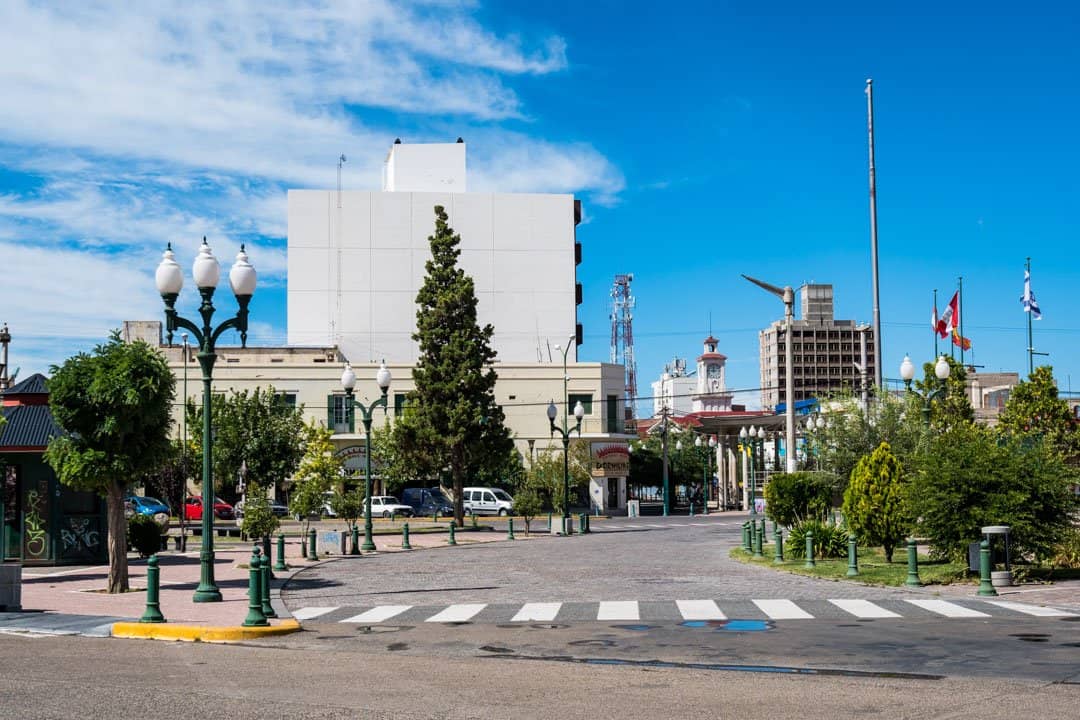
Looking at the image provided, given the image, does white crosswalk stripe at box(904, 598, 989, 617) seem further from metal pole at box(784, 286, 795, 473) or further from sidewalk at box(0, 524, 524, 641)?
metal pole at box(784, 286, 795, 473)

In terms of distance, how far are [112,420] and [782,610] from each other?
11.1 m

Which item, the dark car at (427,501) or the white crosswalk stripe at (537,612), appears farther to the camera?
the dark car at (427,501)

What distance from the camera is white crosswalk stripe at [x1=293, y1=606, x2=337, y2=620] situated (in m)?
17.0

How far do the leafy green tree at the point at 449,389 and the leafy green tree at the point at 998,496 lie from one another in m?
34.4

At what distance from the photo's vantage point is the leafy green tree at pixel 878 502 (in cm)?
2481

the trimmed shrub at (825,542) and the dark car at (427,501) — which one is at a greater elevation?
the trimmed shrub at (825,542)

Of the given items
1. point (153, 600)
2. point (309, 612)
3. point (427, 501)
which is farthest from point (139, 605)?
point (427, 501)

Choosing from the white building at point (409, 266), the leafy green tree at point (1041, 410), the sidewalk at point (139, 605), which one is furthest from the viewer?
the white building at point (409, 266)

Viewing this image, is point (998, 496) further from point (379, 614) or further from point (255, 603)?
point (255, 603)

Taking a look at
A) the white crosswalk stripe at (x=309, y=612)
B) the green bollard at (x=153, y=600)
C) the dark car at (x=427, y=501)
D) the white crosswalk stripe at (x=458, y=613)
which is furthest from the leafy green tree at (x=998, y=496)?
the dark car at (x=427, y=501)

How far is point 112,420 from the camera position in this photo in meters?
19.0

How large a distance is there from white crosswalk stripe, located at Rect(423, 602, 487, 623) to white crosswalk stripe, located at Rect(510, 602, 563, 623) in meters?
0.69

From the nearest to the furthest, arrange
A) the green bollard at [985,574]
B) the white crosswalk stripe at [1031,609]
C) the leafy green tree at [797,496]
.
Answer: the white crosswalk stripe at [1031,609], the green bollard at [985,574], the leafy green tree at [797,496]

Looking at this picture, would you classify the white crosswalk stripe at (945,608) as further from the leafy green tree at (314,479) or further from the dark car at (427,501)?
the dark car at (427,501)
